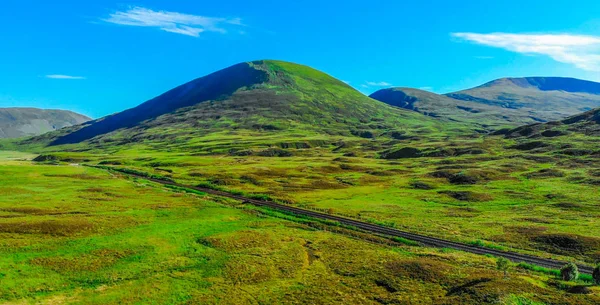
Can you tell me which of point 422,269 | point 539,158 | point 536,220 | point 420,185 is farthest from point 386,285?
point 539,158

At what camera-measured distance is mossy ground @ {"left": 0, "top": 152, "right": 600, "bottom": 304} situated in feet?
140

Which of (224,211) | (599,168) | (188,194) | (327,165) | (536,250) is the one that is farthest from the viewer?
(327,165)

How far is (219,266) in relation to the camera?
52.7 meters

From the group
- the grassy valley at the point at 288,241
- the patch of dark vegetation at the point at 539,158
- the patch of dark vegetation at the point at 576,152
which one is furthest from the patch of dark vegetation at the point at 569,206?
the patch of dark vegetation at the point at 576,152

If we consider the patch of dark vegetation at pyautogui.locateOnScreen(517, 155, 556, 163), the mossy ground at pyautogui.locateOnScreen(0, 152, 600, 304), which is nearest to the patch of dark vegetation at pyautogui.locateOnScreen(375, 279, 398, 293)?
the mossy ground at pyautogui.locateOnScreen(0, 152, 600, 304)

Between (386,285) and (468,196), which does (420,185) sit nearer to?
(468,196)

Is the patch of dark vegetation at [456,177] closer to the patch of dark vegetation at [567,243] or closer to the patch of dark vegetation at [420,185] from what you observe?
the patch of dark vegetation at [420,185]

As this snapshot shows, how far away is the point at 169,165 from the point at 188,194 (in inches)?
3261

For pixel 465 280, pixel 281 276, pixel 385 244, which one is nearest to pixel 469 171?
→ pixel 385 244

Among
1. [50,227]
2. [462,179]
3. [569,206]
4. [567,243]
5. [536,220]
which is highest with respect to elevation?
[462,179]

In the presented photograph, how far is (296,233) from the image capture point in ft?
235

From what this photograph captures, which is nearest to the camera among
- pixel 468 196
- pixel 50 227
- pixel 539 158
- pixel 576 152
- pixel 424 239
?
pixel 50 227

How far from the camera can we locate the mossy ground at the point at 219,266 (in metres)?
42.6

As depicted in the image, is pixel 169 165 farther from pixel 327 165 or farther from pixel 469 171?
pixel 469 171
